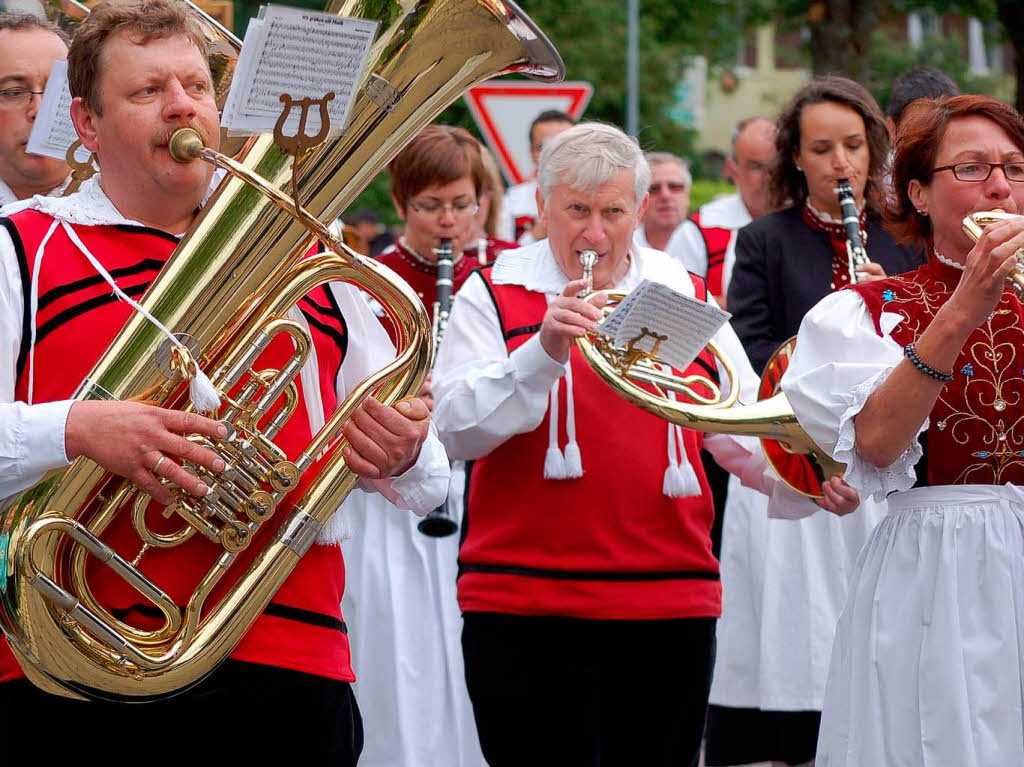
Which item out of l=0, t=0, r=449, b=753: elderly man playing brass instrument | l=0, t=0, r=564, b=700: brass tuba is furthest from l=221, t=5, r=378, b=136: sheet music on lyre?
l=0, t=0, r=449, b=753: elderly man playing brass instrument

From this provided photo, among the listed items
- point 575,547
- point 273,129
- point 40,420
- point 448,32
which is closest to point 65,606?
point 40,420

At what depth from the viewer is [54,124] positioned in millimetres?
3699

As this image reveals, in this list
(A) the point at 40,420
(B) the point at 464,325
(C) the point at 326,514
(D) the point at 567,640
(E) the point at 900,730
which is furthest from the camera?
(B) the point at 464,325

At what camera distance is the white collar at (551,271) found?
4406 millimetres

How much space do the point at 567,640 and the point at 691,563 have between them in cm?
38

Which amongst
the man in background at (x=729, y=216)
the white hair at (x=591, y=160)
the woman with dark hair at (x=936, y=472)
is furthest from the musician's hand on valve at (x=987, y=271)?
the man in background at (x=729, y=216)

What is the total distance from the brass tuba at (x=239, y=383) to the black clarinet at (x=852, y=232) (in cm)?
213

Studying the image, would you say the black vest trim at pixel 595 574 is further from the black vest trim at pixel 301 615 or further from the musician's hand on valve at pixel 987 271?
the musician's hand on valve at pixel 987 271

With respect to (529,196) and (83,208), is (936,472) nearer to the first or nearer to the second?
(83,208)

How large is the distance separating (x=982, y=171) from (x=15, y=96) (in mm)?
2387

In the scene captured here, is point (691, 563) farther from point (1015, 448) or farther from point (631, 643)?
point (1015, 448)

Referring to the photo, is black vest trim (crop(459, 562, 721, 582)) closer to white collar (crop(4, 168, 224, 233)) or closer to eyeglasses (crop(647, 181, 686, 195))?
white collar (crop(4, 168, 224, 233))

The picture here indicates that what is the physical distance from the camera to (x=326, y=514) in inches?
120

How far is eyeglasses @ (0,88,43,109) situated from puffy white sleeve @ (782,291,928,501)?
2060 mm
